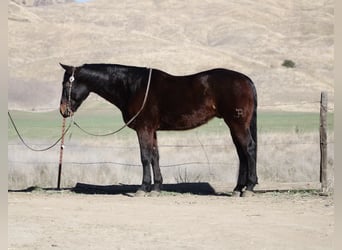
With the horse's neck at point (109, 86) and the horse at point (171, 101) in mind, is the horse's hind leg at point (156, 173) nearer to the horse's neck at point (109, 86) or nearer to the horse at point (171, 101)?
the horse at point (171, 101)

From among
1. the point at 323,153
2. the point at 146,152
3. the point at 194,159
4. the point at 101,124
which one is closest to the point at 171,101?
the point at 146,152

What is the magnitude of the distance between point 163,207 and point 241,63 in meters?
56.1

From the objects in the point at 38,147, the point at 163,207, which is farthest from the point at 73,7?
the point at 163,207

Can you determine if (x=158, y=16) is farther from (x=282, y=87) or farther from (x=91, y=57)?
(x=282, y=87)

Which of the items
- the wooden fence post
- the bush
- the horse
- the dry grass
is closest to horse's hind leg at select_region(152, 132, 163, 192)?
the horse

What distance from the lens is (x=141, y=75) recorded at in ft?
34.4

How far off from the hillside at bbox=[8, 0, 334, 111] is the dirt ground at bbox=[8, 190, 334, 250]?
662 centimetres

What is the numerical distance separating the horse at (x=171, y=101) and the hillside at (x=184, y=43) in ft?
18.2

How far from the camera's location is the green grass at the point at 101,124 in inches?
882

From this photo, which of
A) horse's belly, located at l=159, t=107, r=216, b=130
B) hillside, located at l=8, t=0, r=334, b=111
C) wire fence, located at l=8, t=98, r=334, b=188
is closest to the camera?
horse's belly, located at l=159, t=107, r=216, b=130

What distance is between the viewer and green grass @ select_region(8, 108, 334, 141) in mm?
22395

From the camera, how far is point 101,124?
1110 inches

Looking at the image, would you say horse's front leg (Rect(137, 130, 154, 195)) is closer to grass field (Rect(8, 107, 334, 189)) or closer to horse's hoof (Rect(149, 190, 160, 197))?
horse's hoof (Rect(149, 190, 160, 197))

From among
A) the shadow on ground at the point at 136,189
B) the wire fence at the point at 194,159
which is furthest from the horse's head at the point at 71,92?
the wire fence at the point at 194,159
